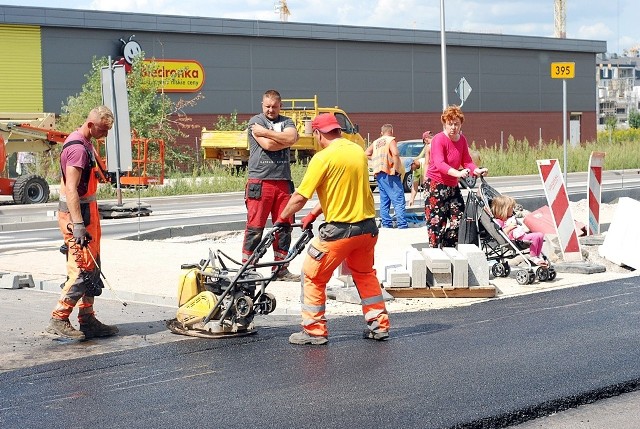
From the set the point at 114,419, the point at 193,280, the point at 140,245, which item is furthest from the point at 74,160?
the point at 140,245

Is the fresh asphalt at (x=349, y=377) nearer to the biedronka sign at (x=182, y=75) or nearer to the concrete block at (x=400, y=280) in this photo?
the concrete block at (x=400, y=280)

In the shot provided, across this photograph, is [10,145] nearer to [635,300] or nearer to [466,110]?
[635,300]

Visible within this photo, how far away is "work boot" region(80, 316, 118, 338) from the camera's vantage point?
911cm

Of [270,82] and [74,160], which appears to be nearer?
[74,160]

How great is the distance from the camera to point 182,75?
156 ft

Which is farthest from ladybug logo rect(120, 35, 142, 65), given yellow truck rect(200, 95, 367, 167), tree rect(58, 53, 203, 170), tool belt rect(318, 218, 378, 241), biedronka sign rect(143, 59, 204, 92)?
tool belt rect(318, 218, 378, 241)

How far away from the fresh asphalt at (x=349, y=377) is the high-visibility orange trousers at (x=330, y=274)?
8.0 inches

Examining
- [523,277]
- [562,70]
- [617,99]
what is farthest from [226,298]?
[617,99]

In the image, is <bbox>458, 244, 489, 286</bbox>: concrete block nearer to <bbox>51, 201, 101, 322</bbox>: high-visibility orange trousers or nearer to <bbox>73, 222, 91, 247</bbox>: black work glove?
<bbox>51, 201, 101, 322</bbox>: high-visibility orange trousers

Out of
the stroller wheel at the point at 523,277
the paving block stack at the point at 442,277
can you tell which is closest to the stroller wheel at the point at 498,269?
the stroller wheel at the point at 523,277

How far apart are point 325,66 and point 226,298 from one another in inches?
1730

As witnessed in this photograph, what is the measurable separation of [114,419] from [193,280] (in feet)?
9.64

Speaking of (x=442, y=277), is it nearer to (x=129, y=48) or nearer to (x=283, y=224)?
(x=283, y=224)

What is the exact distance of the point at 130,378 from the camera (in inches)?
296
